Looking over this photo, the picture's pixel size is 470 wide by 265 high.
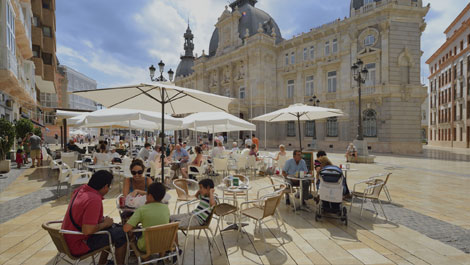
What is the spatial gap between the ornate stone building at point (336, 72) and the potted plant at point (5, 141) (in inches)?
772

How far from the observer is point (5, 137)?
1070cm

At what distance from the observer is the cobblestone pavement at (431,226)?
3828 mm

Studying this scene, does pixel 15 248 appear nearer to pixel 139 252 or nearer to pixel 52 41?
pixel 139 252

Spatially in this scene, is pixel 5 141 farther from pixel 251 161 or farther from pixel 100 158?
pixel 251 161

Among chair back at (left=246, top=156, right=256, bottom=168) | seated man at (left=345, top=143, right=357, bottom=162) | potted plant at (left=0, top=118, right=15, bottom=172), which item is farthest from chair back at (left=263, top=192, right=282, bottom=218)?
potted plant at (left=0, top=118, right=15, bottom=172)

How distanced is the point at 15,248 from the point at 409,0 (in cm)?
2895

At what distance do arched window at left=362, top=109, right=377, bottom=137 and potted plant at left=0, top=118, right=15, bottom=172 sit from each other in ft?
84.1

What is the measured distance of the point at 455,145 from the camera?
32469 millimetres

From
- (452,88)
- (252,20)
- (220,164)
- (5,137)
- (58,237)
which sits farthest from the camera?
(452,88)

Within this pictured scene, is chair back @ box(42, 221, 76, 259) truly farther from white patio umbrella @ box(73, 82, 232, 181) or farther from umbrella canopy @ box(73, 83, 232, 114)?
umbrella canopy @ box(73, 83, 232, 114)

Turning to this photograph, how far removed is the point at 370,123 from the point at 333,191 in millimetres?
20864

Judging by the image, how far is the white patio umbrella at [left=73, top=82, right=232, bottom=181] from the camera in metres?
4.35

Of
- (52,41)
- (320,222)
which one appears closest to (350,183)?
(320,222)

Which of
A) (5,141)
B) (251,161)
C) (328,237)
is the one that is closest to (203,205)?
(328,237)
